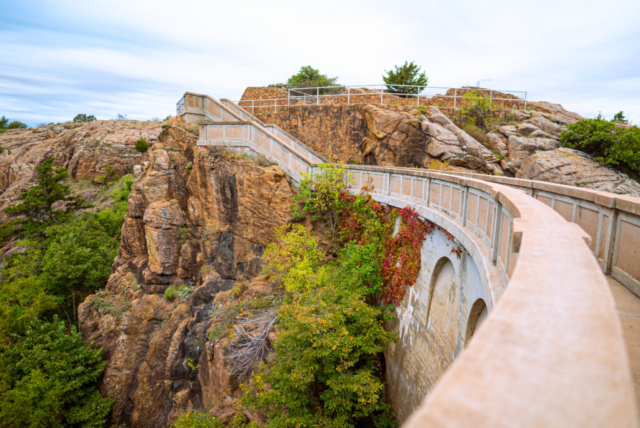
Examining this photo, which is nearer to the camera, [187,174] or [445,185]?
[445,185]

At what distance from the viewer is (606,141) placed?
13.3 metres

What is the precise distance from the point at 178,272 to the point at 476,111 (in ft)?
56.4

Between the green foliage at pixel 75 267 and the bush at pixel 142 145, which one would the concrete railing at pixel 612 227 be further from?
the bush at pixel 142 145

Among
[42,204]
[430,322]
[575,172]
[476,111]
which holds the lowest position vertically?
[430,322]

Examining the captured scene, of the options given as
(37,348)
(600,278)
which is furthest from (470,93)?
(37,348)

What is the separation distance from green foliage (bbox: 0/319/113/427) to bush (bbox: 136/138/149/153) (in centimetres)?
2192

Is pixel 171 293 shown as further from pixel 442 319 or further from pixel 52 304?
pixel 442 319

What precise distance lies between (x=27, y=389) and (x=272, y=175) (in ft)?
47.2

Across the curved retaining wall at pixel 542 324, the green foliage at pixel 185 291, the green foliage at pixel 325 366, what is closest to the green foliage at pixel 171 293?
the green foliage at pixel 185 291

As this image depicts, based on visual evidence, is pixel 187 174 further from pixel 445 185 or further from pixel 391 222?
pixel 445 185

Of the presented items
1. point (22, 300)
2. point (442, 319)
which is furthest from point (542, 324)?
point (22, 300)

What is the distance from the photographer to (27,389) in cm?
1517

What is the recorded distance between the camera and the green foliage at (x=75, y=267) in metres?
21.6

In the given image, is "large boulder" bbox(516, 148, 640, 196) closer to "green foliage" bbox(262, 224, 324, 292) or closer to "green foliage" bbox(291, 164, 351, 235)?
"green foliage" bbox(291, 164, 351, 235)
